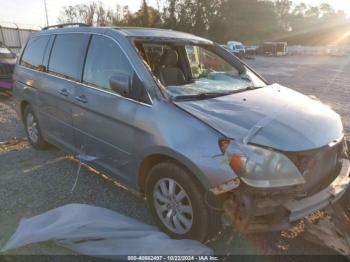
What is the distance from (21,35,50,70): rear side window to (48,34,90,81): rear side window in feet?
1.23

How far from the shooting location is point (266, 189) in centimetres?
254

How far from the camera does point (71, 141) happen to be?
4.28 m

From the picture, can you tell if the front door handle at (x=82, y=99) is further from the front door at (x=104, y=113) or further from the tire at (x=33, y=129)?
the tire at (x=33, y=129)

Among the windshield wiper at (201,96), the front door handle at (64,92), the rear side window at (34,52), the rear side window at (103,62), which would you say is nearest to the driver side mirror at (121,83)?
the rear side window at (103,62)

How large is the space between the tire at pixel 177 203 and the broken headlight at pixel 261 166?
1.37ft

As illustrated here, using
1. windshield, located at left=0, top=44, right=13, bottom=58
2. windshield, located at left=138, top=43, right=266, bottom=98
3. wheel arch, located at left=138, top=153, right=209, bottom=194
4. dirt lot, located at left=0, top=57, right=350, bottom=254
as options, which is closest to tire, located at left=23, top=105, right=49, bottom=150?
dirt lot, located at left=0, top=57, right=350, bottom=254

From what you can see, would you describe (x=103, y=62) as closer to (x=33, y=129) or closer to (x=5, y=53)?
(x=33, y=129)

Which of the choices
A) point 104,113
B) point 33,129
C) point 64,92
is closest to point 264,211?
point 104,113

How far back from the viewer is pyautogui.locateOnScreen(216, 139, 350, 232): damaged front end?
8.38 feet

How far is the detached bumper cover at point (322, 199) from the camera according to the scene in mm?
2594

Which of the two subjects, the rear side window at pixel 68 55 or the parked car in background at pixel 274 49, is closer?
the rear side window at pixel 68 55

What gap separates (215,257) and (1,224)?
2.08 m

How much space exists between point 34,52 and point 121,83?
8.53ft

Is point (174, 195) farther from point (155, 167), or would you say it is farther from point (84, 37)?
point (84, 37)
